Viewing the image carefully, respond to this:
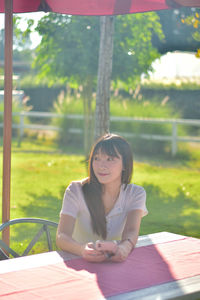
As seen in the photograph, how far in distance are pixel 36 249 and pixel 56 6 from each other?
7.59 ft

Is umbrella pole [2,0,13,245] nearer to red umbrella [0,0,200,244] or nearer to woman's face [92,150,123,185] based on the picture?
red umbrella [0,0,200,244]

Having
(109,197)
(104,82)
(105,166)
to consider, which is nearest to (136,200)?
(109,197)

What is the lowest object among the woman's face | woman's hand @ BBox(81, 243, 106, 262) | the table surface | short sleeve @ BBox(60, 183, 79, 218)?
the table surface

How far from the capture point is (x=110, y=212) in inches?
108

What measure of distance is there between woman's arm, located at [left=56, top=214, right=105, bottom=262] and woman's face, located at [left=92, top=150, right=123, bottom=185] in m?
0.24

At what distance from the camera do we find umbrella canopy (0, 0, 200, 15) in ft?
12.2

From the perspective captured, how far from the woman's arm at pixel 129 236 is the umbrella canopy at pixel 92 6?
1435 millimetres

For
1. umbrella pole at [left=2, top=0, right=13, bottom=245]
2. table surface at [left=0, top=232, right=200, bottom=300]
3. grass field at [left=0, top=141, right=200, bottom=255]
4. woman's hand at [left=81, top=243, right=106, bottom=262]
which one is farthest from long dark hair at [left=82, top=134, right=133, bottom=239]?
grass field at [left=0, top=141, right=200, bottom=255]

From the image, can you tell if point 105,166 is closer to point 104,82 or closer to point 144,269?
point 144,269

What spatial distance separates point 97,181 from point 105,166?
128mm

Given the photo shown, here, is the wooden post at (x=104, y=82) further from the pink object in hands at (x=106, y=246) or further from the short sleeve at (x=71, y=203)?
the pink object in hands at (x=106, y=246)

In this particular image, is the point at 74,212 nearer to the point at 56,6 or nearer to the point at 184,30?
the point at 56,6

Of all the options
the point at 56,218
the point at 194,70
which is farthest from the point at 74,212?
the point at 194,70

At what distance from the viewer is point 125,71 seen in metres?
11.3
